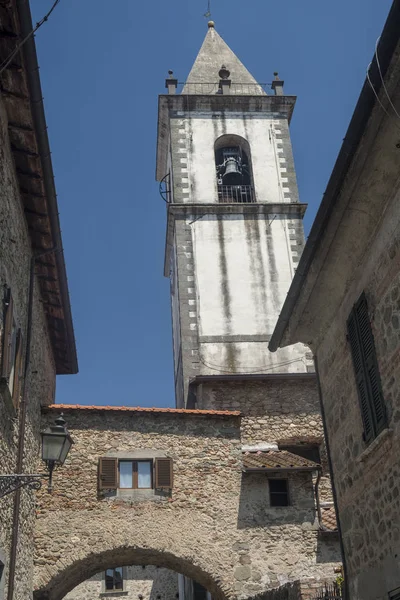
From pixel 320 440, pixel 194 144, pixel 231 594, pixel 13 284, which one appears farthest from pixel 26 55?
pixel 194 144

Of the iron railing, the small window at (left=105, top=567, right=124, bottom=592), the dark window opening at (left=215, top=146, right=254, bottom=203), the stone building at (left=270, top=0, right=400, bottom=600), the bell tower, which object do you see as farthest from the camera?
the small window at (left=105, top=567, right=124, bottom=592)

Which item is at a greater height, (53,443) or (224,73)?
(224,73)

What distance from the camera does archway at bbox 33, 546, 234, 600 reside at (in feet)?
43.9

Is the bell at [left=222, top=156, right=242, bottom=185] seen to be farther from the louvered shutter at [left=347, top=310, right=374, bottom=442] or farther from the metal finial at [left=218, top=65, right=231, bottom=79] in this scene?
the louvered shutter at [left=347, top=310, right=374, bottom=442]

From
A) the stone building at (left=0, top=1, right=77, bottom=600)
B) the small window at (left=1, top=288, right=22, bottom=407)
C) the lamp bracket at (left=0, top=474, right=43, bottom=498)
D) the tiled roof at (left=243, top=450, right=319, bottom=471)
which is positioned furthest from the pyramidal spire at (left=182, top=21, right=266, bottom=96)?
the lamp bracket at (left=0, top=474, right=43, bottom=498)

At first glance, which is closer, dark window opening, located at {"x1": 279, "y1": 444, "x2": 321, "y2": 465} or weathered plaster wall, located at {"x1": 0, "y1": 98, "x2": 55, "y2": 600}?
weathered plaster wall, located at {"x1": 0, "y1": 98, "x2": 55, "y2": 600}

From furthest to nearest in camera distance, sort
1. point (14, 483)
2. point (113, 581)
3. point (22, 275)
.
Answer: point (113, 581) < point (22, 275) < point (14, 483)

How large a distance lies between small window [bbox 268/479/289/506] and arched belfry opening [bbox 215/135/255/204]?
34.8ft

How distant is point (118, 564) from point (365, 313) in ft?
31.5

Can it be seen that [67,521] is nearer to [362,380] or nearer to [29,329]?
[29,329]

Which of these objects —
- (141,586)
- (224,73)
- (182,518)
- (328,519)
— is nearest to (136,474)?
(182,518)

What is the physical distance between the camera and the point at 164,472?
47.9 feet

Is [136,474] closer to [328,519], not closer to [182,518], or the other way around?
[182,518]

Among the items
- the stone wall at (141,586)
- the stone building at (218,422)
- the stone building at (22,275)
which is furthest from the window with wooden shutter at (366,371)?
the stone wall at (141,586)
